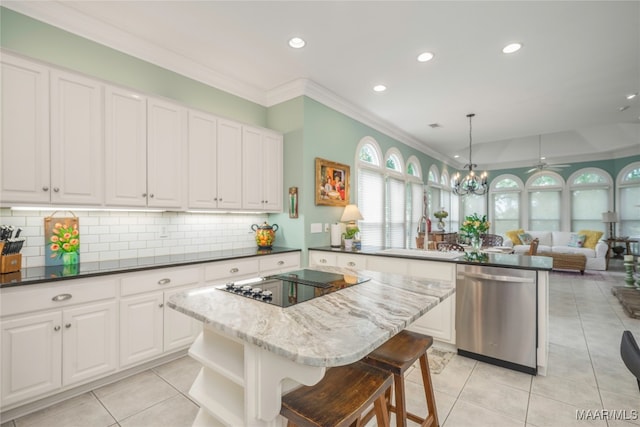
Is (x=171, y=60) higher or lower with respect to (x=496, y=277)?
higher

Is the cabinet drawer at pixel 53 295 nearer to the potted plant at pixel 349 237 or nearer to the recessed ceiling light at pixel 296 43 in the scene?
the potted plant at pixel 349 237

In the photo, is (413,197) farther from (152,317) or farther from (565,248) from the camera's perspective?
(152,317)

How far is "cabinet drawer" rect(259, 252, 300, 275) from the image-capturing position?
3457 millimetres

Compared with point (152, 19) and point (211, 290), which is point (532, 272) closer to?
point (211, 290)

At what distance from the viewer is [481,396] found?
225 cm

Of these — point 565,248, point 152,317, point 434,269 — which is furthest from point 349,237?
point 565,248

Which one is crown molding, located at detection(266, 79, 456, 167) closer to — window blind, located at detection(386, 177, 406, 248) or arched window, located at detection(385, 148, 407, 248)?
arched window, located at detection(385, 148, 407, 248)

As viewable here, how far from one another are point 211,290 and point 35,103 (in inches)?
80.6

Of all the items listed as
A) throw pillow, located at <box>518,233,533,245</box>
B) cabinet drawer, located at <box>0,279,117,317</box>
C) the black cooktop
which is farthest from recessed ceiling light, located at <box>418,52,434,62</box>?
throw pillow, located at <box>518,233,533,245</box>

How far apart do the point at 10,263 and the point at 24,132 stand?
967mm

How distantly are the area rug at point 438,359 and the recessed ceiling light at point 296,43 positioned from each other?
3439 mm

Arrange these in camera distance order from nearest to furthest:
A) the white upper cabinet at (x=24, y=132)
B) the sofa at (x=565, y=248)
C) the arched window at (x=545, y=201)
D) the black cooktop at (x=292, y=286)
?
the black cooktop at (x=292, y=286), the white upper cabinet at (x=24, y=132), the sofa at (x=565, y=248), the arched window at (x=545, y=201)

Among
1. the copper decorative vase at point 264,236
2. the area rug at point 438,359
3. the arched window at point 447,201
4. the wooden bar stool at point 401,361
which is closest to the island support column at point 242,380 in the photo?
the wooden bar stool at point 401,361

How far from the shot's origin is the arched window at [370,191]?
5.02 metres
